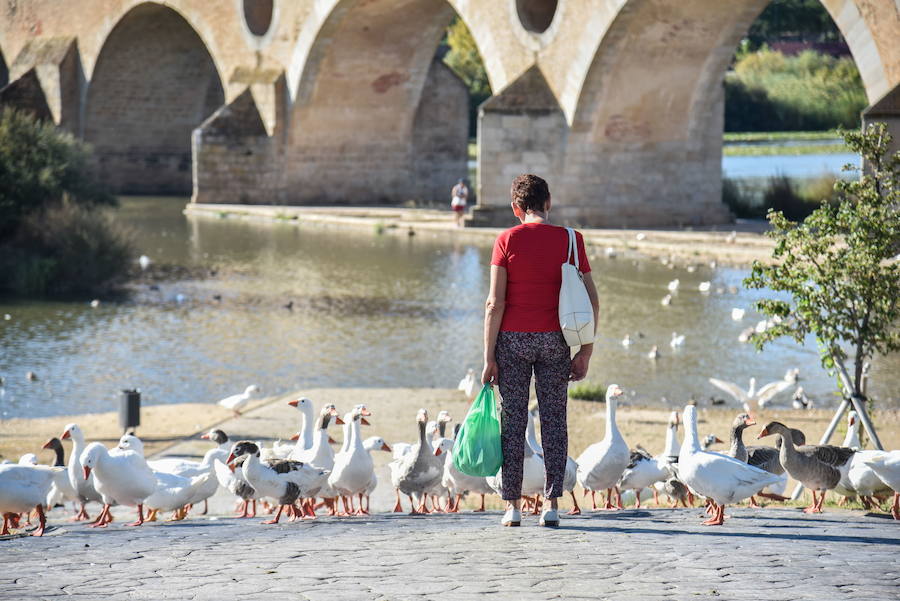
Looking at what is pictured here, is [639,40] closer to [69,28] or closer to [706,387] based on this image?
[706,387]

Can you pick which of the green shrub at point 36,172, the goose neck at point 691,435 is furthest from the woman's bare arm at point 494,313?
the green shrub at point 36,172

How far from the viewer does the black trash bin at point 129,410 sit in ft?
31.2

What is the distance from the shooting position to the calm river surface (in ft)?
38.3

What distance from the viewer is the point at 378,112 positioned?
96.3 feet

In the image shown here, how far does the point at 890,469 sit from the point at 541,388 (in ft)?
5.71

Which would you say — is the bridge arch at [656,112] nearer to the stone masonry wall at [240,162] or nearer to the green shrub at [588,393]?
the stone masonry wall at [240,162]

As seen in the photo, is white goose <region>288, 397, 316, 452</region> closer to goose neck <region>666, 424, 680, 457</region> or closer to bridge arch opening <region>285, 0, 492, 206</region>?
goose neck <region>666, 424, 680, 457</region>

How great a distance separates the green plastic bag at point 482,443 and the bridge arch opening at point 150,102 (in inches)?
1151

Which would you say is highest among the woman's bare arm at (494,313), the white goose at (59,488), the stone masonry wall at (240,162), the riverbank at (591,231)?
the stone masonry wall at (240,162)

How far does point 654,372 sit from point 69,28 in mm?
26496

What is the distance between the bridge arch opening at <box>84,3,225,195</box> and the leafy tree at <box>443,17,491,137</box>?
1497 cm

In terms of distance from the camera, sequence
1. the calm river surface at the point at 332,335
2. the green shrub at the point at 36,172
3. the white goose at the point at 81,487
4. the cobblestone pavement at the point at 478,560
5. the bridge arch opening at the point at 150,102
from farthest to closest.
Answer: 1. the bridge arch opening at the point at 150,102
2. the green shrub at the point at 36,172
3. the calm river surface at the point at 332,335
4. the white goose at the point at 81,487
5. the cobblestone pavement at the point at 478,560

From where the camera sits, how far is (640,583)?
4492 millimetres

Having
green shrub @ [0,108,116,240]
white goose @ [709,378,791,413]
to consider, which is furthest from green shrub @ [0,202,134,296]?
white goose @ [709,378,791,413]
